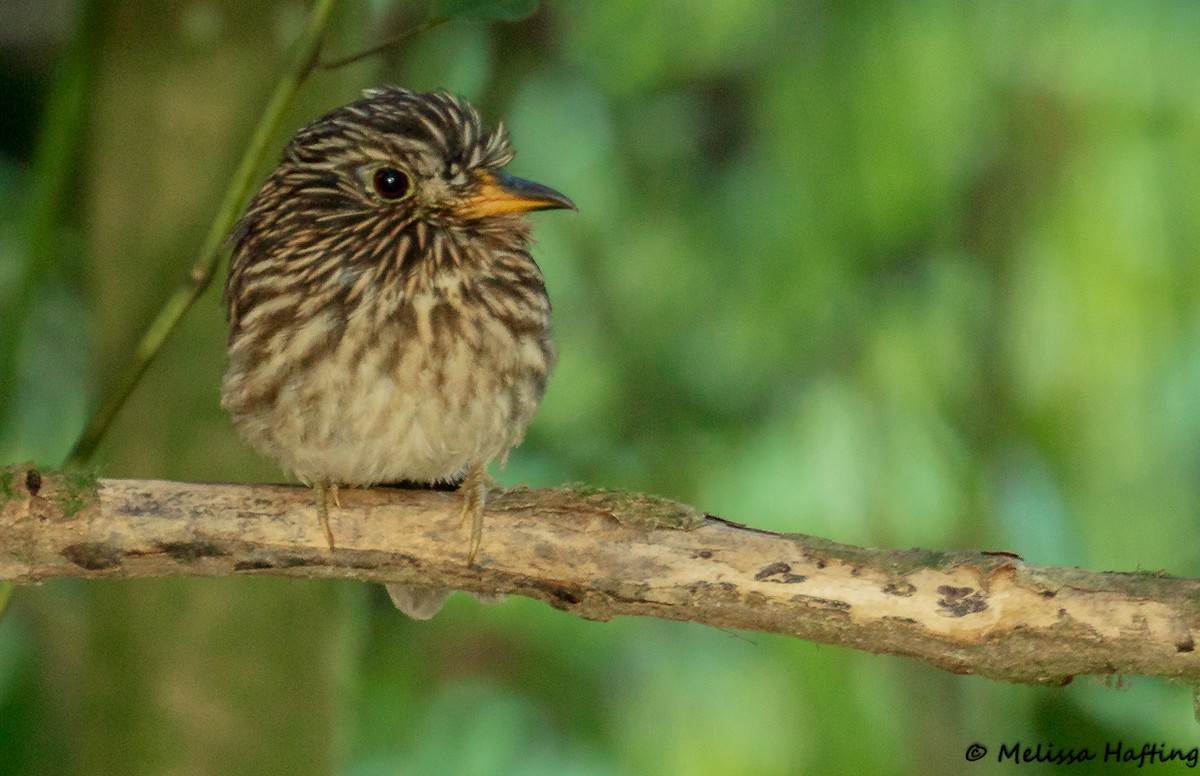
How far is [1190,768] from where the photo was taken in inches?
106

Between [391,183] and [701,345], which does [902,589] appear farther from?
[701,345]

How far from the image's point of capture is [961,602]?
1907mm

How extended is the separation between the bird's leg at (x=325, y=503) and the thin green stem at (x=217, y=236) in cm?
35

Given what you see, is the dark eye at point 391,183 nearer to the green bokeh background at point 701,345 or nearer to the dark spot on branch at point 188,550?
the green bokeh background at point 701,345

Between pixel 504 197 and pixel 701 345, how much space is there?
1033 mm

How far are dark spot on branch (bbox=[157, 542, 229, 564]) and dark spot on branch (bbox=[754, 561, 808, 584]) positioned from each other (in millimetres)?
760

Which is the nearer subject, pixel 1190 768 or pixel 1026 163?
pixel 1190 768

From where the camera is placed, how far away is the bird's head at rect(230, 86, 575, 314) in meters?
2.40

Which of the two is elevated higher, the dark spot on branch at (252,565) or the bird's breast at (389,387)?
the bird's breast at (389,387)

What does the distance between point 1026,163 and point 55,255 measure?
7.11ft

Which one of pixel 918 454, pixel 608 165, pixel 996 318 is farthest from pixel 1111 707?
pixel 608 165

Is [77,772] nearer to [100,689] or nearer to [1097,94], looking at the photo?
[100,689]

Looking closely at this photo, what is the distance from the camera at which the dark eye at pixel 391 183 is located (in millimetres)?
2447

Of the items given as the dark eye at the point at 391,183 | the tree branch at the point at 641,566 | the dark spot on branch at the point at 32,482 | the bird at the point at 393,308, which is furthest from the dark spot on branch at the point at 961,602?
the dark spot on branch at the point at 32,482
